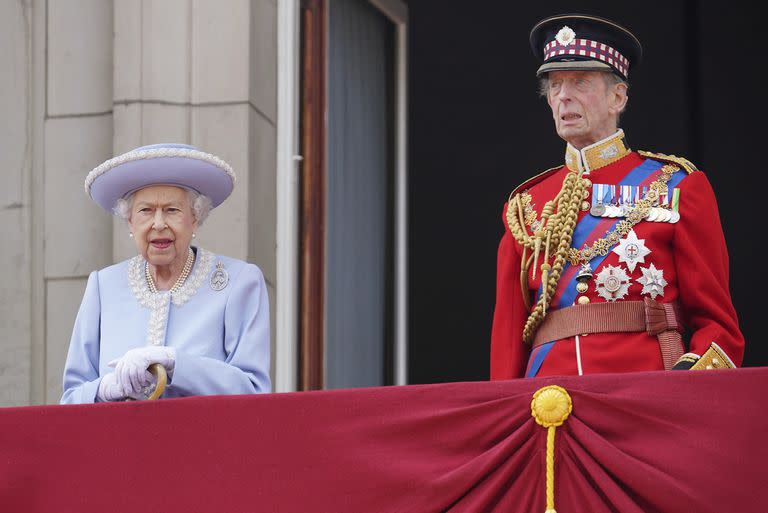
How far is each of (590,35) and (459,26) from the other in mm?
5266

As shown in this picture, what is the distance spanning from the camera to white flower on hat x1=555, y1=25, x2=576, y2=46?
5.04 m

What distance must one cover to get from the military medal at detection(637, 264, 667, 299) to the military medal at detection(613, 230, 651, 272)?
0.13 feet

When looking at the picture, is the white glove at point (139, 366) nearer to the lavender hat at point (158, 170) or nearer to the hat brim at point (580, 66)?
the lavender hat at point (158, 170)

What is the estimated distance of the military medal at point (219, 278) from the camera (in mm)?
5160

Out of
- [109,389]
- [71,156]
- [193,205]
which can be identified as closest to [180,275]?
[193,205]

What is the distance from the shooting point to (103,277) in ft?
17.4

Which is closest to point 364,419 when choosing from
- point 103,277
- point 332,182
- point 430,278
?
point 103,277

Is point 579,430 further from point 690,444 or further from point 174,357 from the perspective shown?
point 174,357

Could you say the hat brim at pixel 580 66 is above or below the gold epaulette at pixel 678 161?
above

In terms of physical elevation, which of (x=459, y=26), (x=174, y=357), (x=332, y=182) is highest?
(x=459, y=26)

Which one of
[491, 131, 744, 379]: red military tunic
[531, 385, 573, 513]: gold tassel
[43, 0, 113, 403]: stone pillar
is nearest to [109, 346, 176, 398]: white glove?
[491, 131, 744, 379]: red military tunic

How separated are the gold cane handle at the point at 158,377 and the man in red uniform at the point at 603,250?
984 mm

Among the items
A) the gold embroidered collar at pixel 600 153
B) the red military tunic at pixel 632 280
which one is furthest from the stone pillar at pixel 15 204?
the gold embroidered collar at pixel 600 153

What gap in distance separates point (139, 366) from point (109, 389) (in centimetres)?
14
